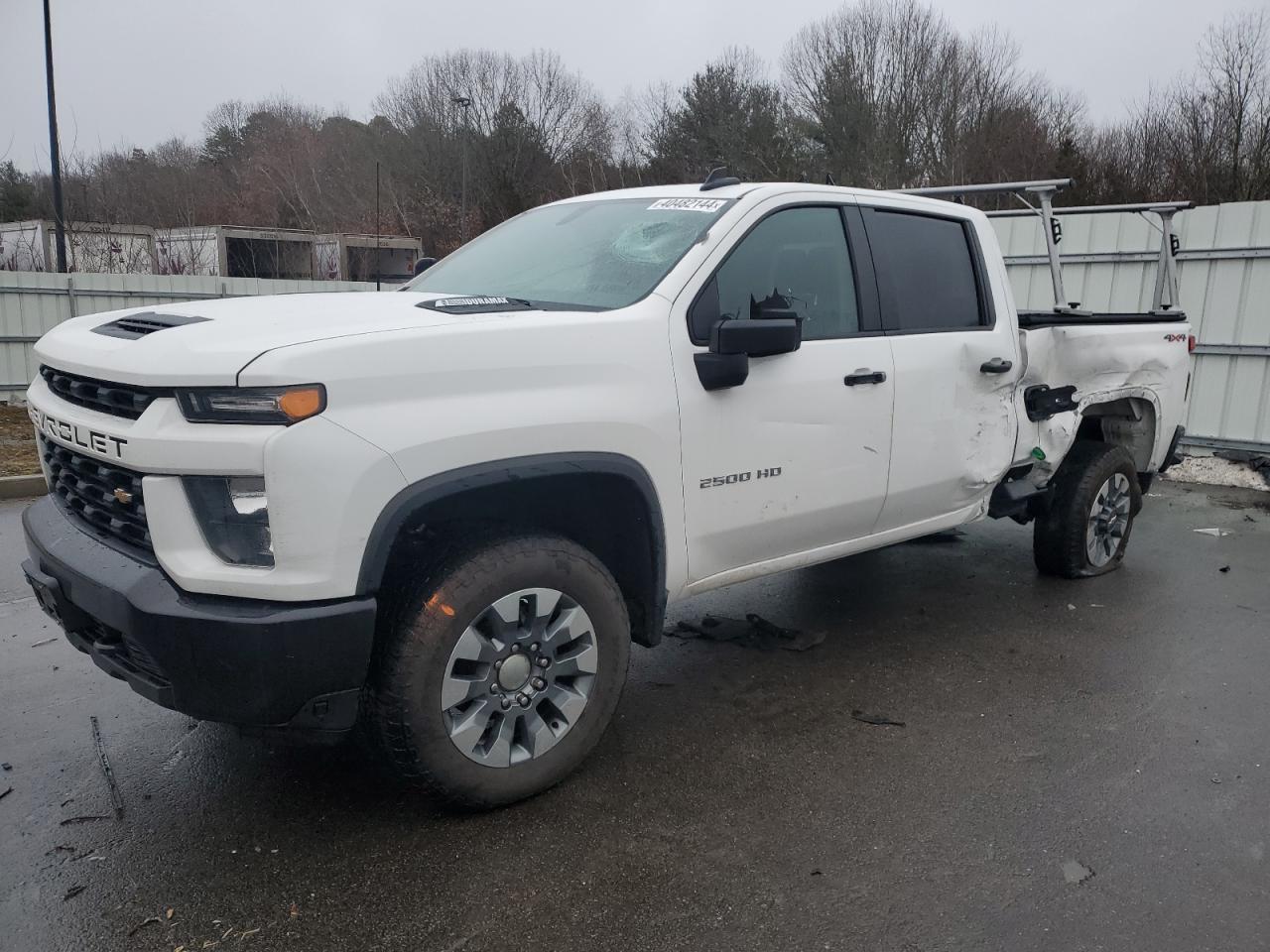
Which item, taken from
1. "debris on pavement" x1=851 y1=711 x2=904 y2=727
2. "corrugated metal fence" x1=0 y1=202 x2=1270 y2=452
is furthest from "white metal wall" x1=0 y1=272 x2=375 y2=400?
"debris on pavement" x1=851 y1=711 x2=904 y2=727

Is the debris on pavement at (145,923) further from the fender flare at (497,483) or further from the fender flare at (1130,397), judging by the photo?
the fender flare at (1130,397)

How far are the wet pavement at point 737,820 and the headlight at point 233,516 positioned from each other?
97 cm

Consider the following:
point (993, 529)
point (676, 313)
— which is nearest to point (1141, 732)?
point (676, 313)

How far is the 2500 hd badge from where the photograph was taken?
107 inches

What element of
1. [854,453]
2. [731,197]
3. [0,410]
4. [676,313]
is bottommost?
[0,410]

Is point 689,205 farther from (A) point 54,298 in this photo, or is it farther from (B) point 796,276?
(A) point 54,298

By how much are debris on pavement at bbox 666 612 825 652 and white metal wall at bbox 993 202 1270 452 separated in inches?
222

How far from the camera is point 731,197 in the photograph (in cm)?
379

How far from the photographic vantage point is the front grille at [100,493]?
2766 mm

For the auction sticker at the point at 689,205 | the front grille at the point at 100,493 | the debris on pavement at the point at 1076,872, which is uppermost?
the auction sticker at the point at 689,205

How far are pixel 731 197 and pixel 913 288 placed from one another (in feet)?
3.49

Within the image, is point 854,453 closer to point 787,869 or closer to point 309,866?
point 787,869

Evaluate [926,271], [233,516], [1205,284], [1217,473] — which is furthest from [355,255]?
[233,516]

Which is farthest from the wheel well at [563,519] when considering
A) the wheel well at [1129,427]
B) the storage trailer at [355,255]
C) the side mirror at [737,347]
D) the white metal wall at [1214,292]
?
the storage trailer at [355,255]
